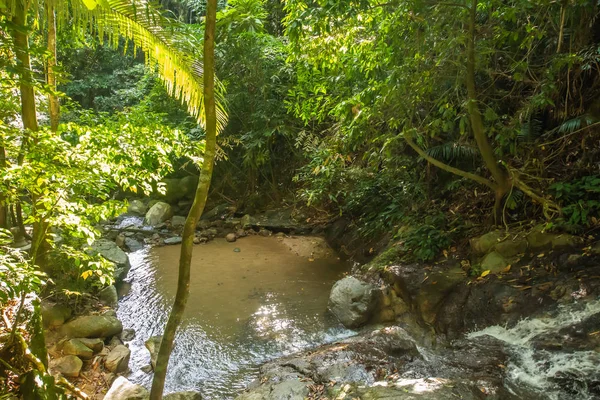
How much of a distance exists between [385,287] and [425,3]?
13.0 feet

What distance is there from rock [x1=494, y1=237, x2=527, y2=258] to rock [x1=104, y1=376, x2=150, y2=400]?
469 centimetres

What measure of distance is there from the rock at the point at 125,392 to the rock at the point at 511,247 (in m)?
4.69

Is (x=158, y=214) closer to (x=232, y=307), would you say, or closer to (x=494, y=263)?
(x=232, y=307)

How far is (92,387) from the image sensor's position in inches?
173

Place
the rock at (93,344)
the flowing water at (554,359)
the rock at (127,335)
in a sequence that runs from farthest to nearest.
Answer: the rock at (127,335) < the rock at (93,344) < the flowing water at (554,359)

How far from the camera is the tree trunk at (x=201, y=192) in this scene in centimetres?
272

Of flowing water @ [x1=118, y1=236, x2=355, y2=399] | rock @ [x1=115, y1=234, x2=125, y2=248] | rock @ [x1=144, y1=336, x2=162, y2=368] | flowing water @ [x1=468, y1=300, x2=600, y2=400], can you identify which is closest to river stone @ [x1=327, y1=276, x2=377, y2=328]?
flowing water @ [x1=118, y1=236, x2=355, y2=399]

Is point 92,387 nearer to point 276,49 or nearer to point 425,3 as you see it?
point 425,3

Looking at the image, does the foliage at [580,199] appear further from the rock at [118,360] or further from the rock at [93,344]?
the rock at [93,344]

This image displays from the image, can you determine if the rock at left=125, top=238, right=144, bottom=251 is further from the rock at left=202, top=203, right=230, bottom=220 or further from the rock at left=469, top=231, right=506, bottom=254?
the rock at left=469, top=231, right=506, bottom=254

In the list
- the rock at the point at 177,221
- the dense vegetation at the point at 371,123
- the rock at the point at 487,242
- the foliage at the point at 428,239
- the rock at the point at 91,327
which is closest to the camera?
the dense vegetation at the point at 371,123

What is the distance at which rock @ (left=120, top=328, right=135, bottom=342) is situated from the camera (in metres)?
5.49

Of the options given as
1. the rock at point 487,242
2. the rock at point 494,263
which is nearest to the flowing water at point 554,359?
the rock at point 494,263

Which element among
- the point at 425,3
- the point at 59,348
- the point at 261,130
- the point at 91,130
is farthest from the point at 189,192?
the point at 425,3
